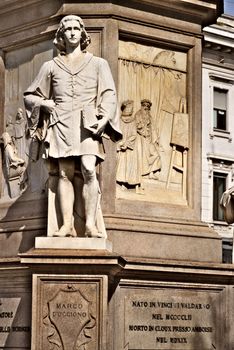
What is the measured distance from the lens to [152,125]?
14148 millimetres

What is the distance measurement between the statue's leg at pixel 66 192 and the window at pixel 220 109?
1263 inches

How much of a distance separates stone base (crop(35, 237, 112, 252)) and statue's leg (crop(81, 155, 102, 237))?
0.18m

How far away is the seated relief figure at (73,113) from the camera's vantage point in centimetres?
1261

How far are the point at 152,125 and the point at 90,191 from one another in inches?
74.6

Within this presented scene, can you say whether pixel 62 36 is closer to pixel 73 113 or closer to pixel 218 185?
pixel 73 113

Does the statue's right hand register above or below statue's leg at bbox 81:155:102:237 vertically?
above

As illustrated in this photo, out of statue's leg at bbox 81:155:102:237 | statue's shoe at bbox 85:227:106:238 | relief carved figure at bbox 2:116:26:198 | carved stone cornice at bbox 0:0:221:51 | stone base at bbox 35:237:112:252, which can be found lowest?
stone base at bbox 35:237:112:252

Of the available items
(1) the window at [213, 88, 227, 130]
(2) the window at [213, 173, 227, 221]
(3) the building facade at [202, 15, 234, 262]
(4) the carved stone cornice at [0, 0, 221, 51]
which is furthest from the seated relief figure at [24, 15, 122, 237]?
(1) the window at [213, 88, 227, 130]

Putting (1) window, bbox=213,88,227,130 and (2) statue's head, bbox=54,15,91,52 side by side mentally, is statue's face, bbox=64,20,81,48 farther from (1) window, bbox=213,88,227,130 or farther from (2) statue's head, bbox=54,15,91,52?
(1) window, bbox=213,88,227,130

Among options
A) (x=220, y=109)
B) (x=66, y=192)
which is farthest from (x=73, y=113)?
(x=220, y=109)

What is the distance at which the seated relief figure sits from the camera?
12609 mm

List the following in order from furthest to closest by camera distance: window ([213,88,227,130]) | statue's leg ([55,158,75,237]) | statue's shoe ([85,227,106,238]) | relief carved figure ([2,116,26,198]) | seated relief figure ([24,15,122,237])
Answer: window ([213,88,227,130]) → relief carved figure ([2,116,26,198]) → statue's leg ([55,158,75,237]) → seated relief figure ([24,15,122,237]) → statue's shoe ([85,227,106,238])

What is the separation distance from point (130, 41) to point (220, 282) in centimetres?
321

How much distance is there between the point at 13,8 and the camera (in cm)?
1456
